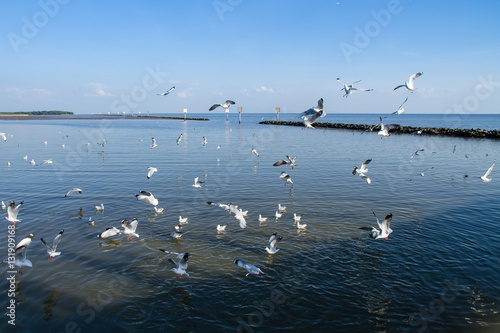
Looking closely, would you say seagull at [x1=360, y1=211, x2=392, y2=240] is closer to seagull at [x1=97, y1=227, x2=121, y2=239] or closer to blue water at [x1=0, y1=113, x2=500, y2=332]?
blue water at [x1=0, y1=113, x2=500, y2=332]

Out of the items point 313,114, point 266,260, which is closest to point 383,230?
point 266,260

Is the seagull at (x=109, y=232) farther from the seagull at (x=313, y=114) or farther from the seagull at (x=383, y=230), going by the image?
the seagull at (x=383, y=230)

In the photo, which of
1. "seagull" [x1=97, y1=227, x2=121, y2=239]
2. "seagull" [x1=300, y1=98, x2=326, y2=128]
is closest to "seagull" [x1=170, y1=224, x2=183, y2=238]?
"seagull" [x1=97, y1=227, x2=121, y2=239]

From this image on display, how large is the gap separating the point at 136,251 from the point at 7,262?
3.79 meters

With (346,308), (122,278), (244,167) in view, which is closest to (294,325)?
(346,308)

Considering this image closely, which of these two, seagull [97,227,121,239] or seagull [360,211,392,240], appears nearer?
seagull [360,211,392,240]

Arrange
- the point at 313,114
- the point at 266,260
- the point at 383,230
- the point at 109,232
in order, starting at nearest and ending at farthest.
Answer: the point at 266,260 → the point at 383,230 → the point at 109,232 → the point at 313,114

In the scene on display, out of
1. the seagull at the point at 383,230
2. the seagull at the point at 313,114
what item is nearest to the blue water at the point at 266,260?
the seagull at the point at 383,230

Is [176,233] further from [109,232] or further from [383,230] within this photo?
[383,230]

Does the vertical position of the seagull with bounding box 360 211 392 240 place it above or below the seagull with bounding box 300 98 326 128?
below


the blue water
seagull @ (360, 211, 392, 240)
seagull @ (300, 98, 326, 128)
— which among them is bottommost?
the blue water

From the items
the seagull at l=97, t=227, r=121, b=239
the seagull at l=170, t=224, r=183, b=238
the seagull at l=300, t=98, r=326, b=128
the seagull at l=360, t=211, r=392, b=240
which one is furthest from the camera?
the seagull at l=300, t=98, r=326, b=128

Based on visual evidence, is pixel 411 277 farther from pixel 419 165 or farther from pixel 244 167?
pixel 419 165

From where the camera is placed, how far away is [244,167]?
26.2 m
